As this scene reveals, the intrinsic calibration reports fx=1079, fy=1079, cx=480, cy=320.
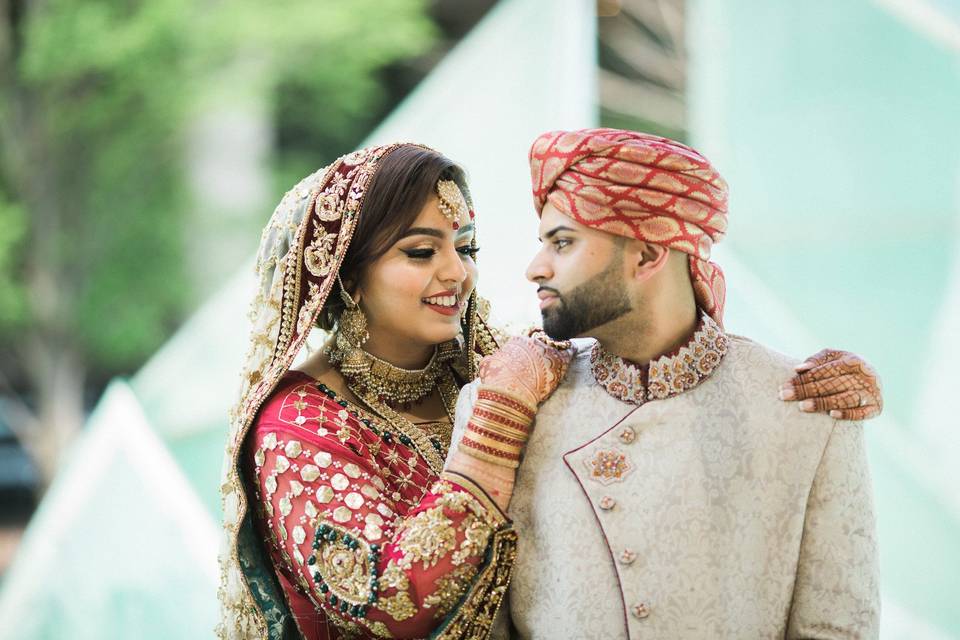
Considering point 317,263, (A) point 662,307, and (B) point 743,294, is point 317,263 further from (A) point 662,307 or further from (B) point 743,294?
(B) point 743,294

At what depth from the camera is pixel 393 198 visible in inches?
80.9

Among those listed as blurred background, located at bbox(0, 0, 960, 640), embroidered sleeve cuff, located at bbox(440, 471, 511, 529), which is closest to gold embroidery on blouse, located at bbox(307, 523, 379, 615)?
embroidered sleeve cuff, located at bbox(440, 471, 511, 529)

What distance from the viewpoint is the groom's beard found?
5.37 ft

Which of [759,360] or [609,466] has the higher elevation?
[759,360]

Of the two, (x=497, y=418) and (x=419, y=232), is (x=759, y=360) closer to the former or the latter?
(x=497, y=418)

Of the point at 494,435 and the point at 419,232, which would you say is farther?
the point at 419,232

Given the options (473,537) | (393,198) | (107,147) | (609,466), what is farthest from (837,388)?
(107,147)

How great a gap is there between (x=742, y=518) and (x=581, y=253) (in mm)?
466

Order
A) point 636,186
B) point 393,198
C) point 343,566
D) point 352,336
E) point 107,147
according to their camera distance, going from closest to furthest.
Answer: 1. point 636,186
2. point 343,566
3. point 393,198
4. point 352,336
5. point 107,147

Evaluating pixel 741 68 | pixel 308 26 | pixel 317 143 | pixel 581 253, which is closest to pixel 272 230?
pixel 581 253

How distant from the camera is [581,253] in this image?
164 centimetres

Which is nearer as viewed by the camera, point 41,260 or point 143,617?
point 143,617

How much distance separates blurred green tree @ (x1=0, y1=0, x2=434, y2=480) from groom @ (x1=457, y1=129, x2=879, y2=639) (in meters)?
5.97

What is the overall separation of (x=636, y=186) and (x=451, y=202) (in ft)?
1.88
